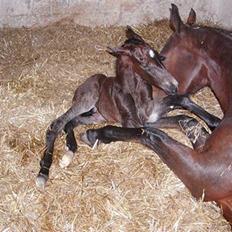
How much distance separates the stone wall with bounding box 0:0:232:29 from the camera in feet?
20.3

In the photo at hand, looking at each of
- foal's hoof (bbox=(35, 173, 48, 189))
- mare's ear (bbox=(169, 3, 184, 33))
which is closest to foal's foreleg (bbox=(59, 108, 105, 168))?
foal's hoof (bbox=(35, 173, 48, 189))

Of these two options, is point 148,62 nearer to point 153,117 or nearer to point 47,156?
point 153,117

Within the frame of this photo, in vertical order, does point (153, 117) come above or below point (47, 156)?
above

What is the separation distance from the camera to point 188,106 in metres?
4.29

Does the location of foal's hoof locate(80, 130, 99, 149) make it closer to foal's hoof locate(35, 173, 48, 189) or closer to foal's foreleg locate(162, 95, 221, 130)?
foal's hoof locate(35, 173, 48, 189)

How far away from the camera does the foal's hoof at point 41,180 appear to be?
3.70 m

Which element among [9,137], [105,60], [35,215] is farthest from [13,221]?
[105,60]

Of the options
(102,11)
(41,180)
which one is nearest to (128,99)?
(41,180)

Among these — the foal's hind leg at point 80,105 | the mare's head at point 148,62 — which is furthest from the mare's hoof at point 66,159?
the mare's head at point 148,62

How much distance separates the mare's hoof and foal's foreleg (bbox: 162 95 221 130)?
88 cm

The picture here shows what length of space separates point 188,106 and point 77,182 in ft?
3.80

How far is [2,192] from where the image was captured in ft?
11.9

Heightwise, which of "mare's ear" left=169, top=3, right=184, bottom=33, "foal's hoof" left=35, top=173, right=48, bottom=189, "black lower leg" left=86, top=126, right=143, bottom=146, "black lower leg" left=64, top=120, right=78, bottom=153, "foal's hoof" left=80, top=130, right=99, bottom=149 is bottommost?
"foal's hoof" left=35, top=173, right=48, bottom=189

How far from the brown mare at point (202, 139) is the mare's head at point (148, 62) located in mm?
A: 193
